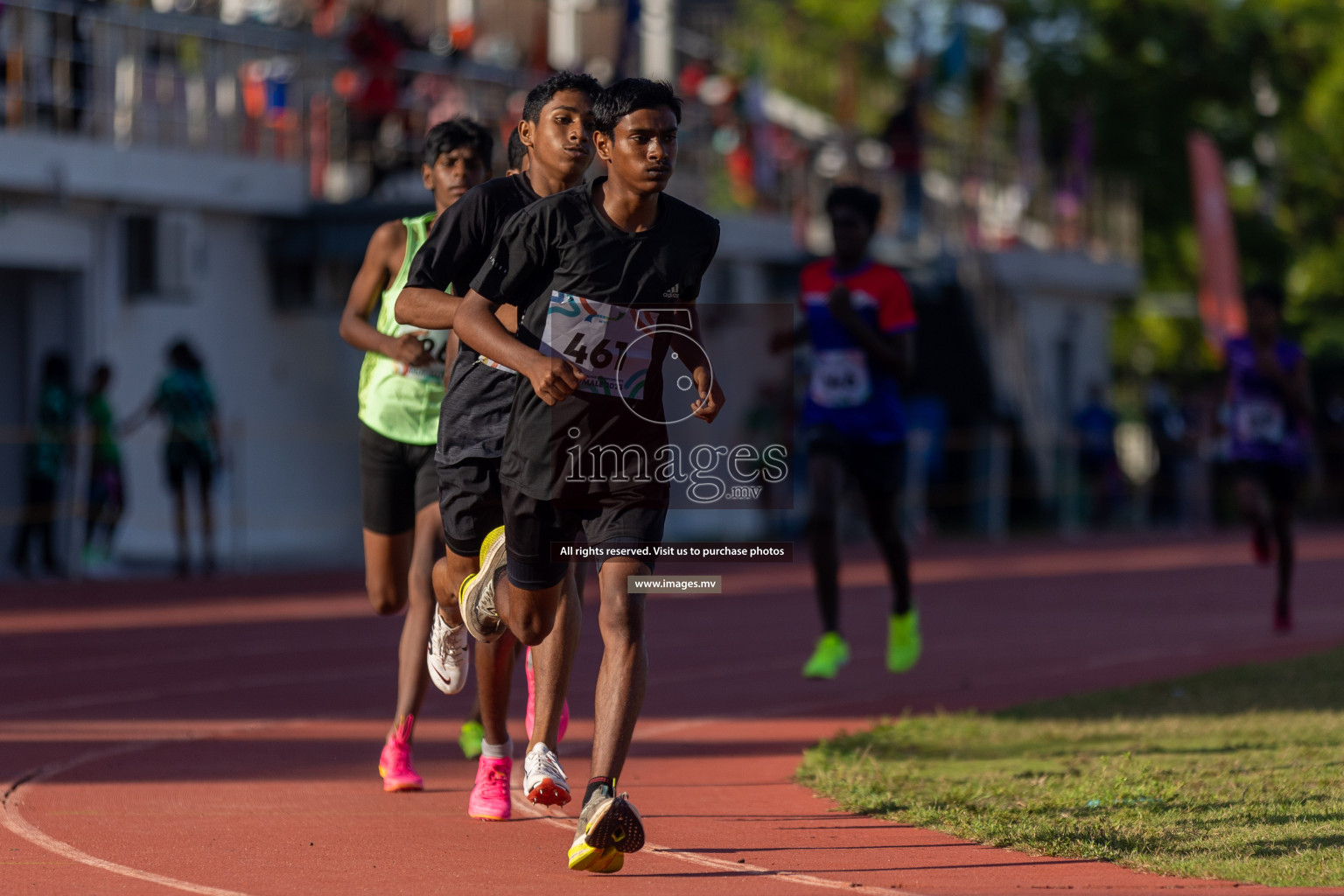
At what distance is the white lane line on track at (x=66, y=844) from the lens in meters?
5.20

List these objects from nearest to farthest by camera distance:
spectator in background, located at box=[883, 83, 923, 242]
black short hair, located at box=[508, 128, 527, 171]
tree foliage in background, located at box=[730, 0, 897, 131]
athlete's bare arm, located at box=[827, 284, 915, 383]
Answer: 1. black short hair, located at box=[508, 128, 527, 171]
2. athlete's bare arm, located at box=[827, 284, 915, 383]
3. spectator in background, located at box=[883, 83, 923, 242]
4. tree foliage in background, located at box=[730, 0, 897, 131]

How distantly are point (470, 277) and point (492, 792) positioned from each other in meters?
1.61

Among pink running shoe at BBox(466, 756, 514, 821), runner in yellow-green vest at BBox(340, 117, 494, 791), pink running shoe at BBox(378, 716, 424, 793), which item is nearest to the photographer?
pink running shoe at BBox(466, 756, 514, 821)

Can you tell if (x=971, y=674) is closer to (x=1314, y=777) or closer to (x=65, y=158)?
(x=1314, y=777)

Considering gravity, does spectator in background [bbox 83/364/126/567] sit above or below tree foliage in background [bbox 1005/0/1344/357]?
below

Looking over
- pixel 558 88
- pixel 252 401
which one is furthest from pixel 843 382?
pixel 252 401

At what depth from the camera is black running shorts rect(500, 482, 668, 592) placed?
17.9 feet

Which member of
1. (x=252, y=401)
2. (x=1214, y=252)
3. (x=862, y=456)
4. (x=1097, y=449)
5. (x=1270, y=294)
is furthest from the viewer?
(x=1097, y=449)

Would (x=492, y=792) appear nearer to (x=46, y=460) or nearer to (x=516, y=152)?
(x=516, y=152)

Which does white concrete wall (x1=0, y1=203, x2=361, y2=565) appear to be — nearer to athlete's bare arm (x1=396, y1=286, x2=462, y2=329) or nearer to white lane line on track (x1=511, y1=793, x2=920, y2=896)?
athlete's bare arm (x1=396, y1=286, x2=462, y2=329)

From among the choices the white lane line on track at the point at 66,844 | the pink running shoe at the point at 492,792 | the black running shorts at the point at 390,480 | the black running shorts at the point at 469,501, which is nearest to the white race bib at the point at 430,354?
the black running shorts at the point at 390,480

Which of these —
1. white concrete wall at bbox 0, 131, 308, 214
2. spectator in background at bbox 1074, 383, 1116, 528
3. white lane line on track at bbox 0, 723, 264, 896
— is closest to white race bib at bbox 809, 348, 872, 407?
white lane line on track at bbox 0, 723, 264, 896

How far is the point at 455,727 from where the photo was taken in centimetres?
854

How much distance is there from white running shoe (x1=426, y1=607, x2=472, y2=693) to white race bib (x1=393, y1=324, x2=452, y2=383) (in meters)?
0.90
